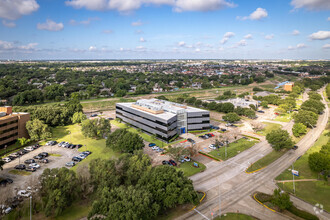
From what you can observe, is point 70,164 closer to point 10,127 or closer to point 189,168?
point 10,127

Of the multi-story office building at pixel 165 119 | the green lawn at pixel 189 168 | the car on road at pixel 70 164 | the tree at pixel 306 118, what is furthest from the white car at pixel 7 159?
the tree at pixel 306 118

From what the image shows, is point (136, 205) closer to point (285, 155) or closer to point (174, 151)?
point (174, 151)

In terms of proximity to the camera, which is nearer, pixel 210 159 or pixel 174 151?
pixel 174 151

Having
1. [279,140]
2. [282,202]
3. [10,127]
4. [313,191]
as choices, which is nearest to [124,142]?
[10,127]

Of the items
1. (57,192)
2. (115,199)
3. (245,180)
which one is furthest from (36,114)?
(245,180)

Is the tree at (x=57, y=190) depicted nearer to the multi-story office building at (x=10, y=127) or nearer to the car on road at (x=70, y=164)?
the car on road at (x=70, y=164)

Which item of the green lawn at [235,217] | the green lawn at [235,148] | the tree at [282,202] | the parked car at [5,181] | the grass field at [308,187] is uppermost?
the tree at [282,202]
